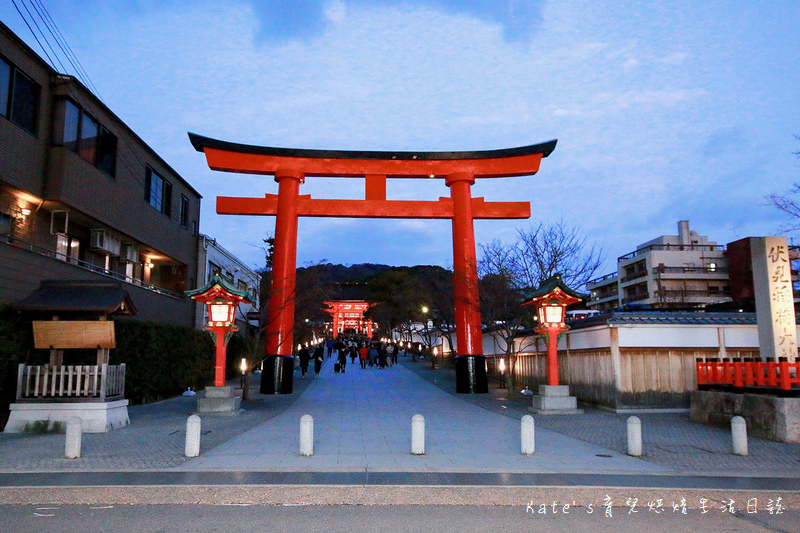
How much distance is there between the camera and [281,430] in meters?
13.3

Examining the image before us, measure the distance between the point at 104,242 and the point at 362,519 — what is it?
57.7 ft

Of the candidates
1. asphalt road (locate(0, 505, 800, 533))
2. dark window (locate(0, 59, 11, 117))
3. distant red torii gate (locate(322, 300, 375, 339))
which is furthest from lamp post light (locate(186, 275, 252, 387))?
distant red torii gate (locate(322, 300, 375, 339))

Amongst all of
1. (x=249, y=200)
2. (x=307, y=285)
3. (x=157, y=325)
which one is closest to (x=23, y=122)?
(x=157, y=325)

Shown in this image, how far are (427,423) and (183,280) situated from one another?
58.9 ft

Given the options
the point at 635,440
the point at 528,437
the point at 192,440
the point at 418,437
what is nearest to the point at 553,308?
the point at 635,440

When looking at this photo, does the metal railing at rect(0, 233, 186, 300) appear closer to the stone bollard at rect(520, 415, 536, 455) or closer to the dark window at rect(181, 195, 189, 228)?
the dark window at rect(181, 195, 189, 228)

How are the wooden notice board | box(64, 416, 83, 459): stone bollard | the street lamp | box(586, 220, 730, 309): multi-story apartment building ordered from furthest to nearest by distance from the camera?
box(586, 220, 730, 309): multi-story apartment building
the street lamp
the wooden notice board
box(64, 416, 83, 459): stone bollard

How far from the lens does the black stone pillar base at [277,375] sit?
22.0 meters

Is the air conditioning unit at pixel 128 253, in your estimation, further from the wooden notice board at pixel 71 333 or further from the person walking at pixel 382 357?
the person walking at pixel 382 357

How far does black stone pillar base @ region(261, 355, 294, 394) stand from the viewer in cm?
2198

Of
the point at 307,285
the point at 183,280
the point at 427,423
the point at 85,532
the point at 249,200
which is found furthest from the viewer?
the point at 307,285

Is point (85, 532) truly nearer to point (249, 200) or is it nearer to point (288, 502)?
point (288, 502)

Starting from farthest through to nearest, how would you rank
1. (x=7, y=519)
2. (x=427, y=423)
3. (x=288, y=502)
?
(x=427, y=423), (x=288, y=502), (x=7, y=519)

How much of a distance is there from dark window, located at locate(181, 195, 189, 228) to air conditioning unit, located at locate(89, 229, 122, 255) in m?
6.21
